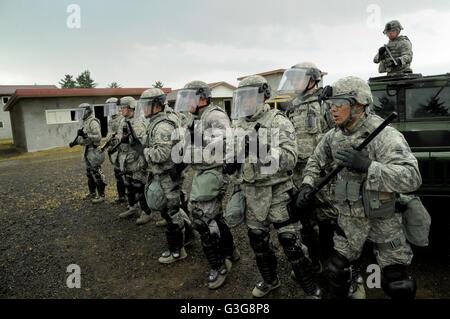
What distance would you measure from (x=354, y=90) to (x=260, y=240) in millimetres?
1620

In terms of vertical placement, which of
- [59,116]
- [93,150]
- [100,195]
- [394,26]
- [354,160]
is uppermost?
[394,26]

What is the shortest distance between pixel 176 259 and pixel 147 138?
1.72 meters

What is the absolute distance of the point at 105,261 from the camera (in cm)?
452

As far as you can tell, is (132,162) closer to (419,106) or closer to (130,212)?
(130,212)

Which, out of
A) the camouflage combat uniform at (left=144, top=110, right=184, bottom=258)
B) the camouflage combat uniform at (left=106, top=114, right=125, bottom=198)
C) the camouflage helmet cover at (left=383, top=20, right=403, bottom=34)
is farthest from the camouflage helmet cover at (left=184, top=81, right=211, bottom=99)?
the camouflage helmet cover at (left=383, top=20, right=403, bottom=34)

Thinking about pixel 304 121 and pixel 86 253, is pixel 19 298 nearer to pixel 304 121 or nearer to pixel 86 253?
pixel 86 253

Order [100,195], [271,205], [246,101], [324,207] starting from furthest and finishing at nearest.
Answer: [100,195] → [324,207] → [246,101] → [271,205]

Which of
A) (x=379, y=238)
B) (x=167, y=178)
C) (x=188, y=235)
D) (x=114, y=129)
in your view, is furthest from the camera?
(x=114, y=129)

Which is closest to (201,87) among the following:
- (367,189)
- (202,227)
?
(202,227)

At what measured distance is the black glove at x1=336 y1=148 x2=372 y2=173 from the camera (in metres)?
2.33

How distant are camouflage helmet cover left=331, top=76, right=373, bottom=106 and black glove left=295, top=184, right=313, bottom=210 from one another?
31.6 inches

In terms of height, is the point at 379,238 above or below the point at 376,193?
→ below

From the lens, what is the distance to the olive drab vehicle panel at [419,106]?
12.9 feet

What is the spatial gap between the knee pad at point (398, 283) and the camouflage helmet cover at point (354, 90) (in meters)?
1.30
